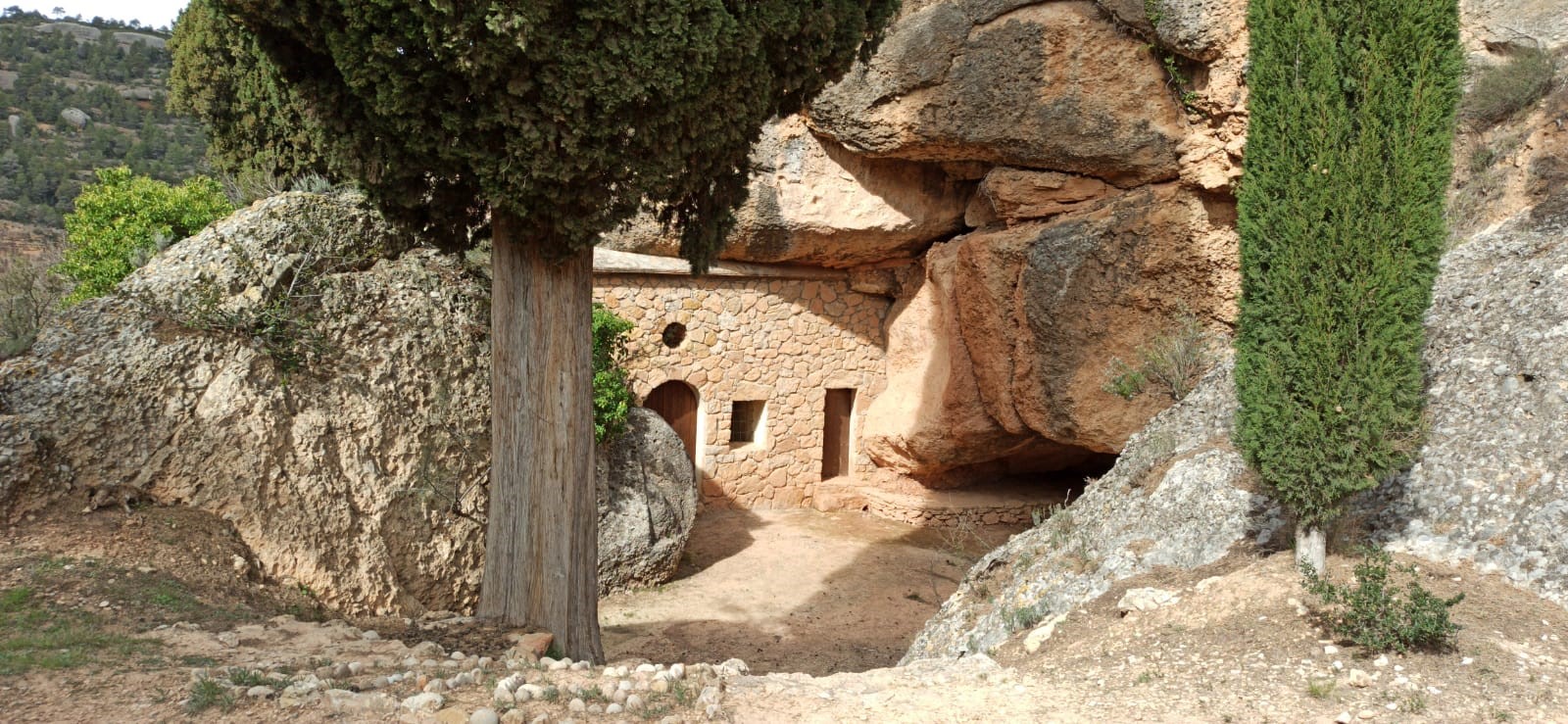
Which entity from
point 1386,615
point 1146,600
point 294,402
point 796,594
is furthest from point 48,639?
point 796,594

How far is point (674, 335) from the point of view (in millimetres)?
14141

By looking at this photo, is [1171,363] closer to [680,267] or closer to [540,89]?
[680,267]

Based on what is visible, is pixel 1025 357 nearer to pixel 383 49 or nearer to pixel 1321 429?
pixel 1321 429

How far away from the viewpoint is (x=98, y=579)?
5430 millimetres

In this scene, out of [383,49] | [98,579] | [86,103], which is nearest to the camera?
[383,49]

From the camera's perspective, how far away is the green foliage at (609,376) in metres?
11.5

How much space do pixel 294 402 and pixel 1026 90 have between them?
8.26 m

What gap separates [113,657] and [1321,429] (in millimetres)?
6220

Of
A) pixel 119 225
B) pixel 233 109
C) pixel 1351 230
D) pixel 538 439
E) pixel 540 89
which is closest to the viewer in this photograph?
pixel 1351 230

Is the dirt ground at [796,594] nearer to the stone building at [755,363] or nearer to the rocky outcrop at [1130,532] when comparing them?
the stone building at [755,363]

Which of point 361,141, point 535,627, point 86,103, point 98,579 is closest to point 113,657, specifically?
point 98,579

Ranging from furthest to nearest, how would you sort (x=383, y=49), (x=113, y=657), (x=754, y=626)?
(x=754, y=626)
(x=383, y=49)
(x=113, y=657)

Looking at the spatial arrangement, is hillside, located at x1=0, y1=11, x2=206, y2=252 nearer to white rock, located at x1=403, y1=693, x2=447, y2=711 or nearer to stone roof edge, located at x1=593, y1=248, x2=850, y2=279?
stone roof edge, located at x1=593, y1=248, x2=850, y2=279

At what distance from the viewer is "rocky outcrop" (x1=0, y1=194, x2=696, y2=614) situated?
22.0 feet
